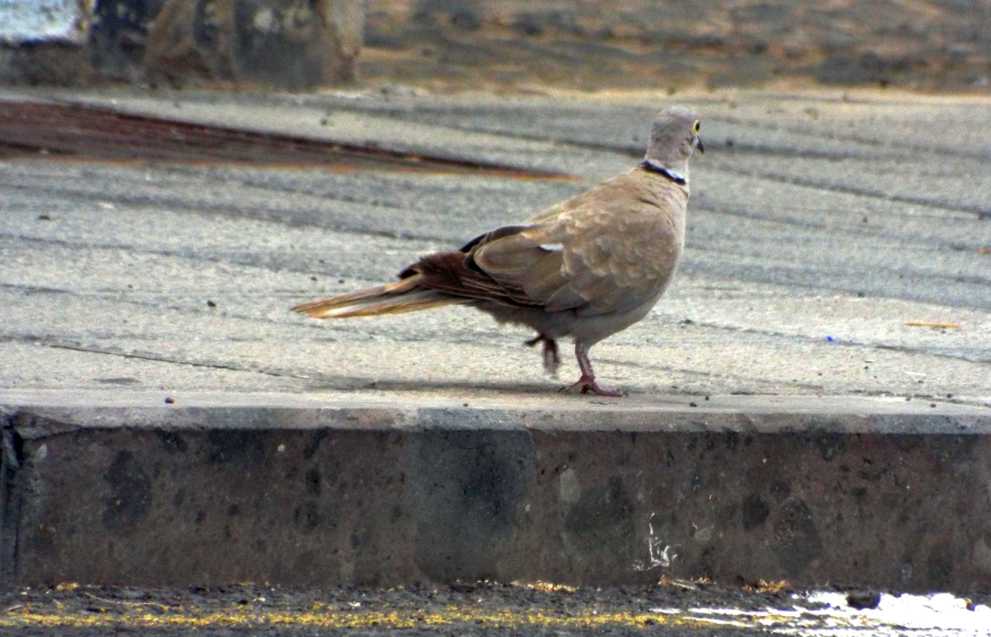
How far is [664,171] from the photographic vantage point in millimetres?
5957

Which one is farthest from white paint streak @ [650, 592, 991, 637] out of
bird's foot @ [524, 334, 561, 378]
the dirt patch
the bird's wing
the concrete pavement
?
the dirt patch

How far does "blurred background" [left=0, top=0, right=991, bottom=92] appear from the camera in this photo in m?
13.2

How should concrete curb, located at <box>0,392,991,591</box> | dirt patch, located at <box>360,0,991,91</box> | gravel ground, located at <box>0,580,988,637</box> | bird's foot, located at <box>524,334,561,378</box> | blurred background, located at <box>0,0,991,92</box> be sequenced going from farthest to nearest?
1. dirt patch, located at <box>360,0,991,91</box>
2. blurred background, located at <box>0,0,991,92</box>
3. bird's foot, located at <box>524,334,561,378</box>
4. concrete curb, located at <box>0,392,991,591</box>
5. gravel ground, located at <box>0,580,988,637</box>

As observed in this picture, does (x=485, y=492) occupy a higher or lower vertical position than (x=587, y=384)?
lower

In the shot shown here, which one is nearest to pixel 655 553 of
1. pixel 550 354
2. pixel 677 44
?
pixel 550 354

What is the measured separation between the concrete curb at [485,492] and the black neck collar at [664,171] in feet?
3.80

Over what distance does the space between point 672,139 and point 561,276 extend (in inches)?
32.4

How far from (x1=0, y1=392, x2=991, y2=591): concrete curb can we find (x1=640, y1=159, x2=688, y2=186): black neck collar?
1.16 m

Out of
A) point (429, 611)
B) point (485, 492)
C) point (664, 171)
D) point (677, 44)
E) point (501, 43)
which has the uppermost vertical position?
point (677, 44)

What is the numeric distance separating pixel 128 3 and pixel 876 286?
6847 millimetres

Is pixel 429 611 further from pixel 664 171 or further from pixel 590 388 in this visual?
pixel 664 171

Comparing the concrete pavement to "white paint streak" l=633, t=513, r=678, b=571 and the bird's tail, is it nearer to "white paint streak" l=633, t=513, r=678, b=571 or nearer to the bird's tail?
"white paint streak" l=633, t=513, r=678, b=571

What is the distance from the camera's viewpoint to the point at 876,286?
8055mm

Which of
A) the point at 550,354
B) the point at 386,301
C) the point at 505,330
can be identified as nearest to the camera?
the point at 386,301
